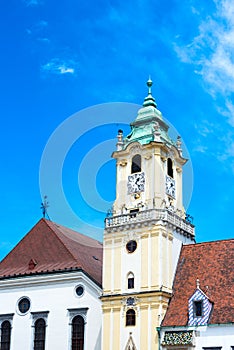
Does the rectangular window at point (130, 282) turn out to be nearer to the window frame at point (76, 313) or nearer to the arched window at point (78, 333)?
the window frame at point (76, 313)

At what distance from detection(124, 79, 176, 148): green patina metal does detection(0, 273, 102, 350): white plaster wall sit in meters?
11.1

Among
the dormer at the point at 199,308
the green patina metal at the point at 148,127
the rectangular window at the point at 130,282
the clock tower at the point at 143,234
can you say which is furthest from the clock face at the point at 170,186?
the dormer at the point at 199,308

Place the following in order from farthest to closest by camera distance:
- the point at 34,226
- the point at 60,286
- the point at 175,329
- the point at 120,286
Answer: the point at 34,226
the point at 60,286
the point at 120,286
the point at 175,329

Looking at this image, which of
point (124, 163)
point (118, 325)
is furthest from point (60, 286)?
point (124, 163)

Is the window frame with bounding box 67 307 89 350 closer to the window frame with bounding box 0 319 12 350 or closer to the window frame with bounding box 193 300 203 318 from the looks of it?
the window frame with bounding box 0 319 12 350

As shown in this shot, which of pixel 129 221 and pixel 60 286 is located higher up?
pixel 129 221

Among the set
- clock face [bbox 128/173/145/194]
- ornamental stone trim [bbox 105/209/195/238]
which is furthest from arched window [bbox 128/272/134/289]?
clock face [bbox 128/173/145/194]

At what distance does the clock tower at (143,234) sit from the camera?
47.1 m

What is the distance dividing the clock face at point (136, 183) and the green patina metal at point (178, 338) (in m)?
11.1

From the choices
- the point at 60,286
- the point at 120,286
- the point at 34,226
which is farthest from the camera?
the point at 34,226

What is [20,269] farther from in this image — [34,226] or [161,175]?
[161,175]

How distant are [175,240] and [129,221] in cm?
354

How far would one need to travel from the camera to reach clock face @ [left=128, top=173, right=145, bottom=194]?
169ft

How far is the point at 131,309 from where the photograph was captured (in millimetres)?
47594
